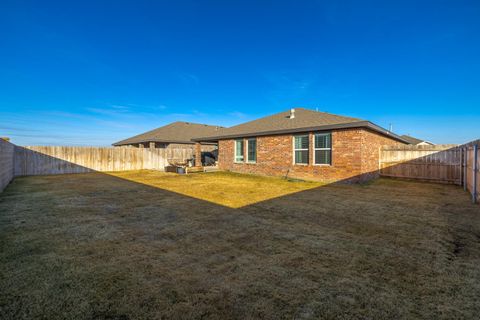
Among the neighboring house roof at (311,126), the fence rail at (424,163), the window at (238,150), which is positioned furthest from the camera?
the window at (238,150)

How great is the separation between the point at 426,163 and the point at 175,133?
72.8ft

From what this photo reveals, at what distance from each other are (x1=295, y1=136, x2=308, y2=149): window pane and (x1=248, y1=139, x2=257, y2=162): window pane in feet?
10.5

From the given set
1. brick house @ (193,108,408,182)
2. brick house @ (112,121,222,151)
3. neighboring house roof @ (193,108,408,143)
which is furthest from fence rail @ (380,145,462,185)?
brick house @ (112,121,222,151)

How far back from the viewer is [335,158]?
10438 millimetres

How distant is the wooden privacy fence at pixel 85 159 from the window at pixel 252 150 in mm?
8891

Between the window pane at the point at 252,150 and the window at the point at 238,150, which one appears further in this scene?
the window at the point at 238,150

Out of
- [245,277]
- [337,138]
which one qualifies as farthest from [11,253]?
[337,138]

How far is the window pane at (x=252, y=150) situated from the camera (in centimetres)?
1428

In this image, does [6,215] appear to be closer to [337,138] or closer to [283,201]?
[283,201]

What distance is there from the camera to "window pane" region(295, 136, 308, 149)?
1161 cm

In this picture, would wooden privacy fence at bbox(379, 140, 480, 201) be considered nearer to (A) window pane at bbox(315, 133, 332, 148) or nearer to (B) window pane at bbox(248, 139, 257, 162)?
(A) window pane at bbox(315, 133, 332, 148)

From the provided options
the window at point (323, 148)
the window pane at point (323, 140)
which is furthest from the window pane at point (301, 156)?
the window pane at point (323, 140)

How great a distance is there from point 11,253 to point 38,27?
1182 centimetres

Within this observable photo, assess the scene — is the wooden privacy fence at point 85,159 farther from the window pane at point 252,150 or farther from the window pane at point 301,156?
the window pane at point 301,156
